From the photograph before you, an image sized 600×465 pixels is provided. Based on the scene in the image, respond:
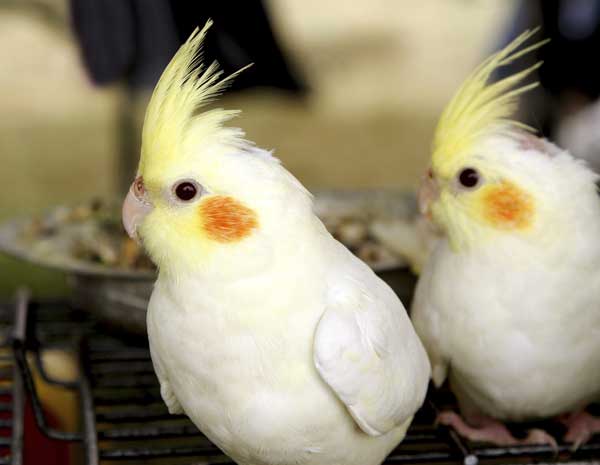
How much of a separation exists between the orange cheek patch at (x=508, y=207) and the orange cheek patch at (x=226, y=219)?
0.42 m

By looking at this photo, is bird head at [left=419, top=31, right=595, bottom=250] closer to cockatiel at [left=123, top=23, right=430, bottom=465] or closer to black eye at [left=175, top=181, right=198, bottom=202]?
cockatiel at [left=123, top=23, right=430, bottom=465]

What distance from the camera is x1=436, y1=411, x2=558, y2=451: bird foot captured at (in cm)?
135

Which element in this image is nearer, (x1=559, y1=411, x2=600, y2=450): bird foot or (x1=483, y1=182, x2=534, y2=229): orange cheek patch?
(x1=483, y1=182, x2=534, y2=229): orange cheek patch

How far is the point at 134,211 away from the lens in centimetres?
105

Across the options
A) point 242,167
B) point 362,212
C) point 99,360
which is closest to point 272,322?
point 242,167

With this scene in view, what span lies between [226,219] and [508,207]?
0.48 meters

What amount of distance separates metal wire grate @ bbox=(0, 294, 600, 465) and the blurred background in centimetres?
76

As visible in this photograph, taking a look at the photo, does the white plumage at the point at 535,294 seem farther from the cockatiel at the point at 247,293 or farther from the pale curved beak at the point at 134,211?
the pale curved beak at the point at 134,211

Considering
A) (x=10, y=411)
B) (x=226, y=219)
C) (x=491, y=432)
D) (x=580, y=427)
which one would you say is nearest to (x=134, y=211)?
(x=226, y=219)

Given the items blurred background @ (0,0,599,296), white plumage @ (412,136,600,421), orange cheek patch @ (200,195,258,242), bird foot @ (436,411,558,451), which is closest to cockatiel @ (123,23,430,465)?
orange cheek patch @ (200,195,258,242)

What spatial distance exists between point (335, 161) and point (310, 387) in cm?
323

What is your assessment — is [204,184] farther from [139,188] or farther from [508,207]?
[508,207]

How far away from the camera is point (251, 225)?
1.01 m

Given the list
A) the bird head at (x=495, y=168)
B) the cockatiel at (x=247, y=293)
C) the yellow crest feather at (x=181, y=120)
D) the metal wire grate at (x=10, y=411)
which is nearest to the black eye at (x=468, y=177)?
the bird head at (x=495, y=168)
